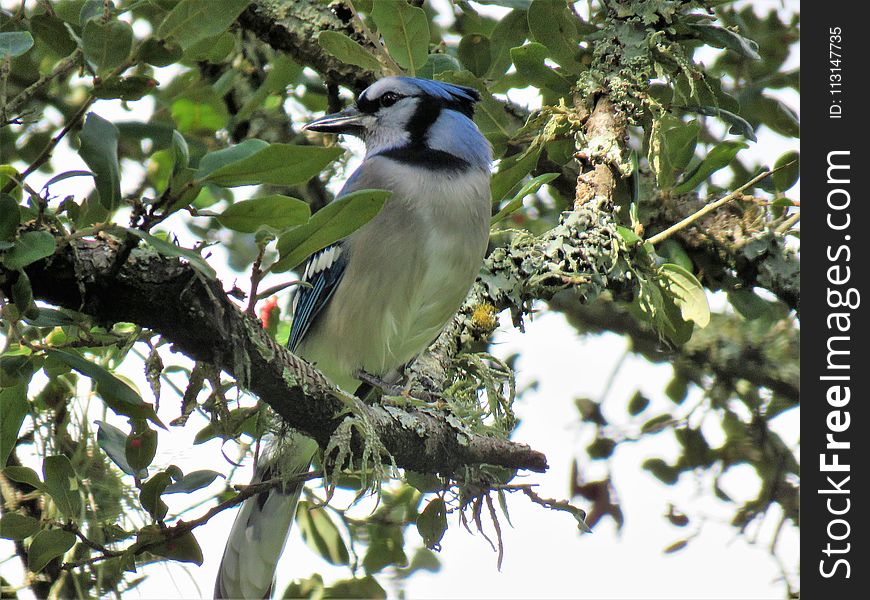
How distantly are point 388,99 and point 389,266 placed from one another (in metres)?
0.72

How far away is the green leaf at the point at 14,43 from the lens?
5.87ft

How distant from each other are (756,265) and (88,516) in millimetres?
2263

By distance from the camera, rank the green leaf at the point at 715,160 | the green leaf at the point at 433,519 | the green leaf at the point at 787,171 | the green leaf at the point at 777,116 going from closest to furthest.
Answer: the green leaf at the point at 433,519, the green leaf at the point at 715,160, the green leaf at the point at 787,171, the green leaf at the point at 777,116

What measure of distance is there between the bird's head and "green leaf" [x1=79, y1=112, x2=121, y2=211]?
160 cm

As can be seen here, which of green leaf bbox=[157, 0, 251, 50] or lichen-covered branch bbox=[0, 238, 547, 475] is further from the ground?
green leaf bbox=[157, 0, 251, 50]

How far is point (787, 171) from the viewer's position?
3.03 m

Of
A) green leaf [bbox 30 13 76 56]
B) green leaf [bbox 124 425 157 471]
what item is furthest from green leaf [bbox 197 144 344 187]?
green leaf [bbox 124 425 157 471]

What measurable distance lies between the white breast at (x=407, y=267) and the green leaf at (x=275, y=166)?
117cm

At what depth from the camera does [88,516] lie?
Answer: 2504mm

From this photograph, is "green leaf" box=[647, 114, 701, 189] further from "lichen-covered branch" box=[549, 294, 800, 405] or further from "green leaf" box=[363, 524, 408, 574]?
"green leaf" box=[363, 524, 408, 574]

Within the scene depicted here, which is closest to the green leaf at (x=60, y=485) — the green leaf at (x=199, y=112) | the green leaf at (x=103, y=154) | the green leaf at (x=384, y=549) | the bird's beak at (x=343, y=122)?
the green leaf at (x=103, y=154)

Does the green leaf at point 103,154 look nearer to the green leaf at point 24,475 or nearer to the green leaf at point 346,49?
the green leaf at point 24,475

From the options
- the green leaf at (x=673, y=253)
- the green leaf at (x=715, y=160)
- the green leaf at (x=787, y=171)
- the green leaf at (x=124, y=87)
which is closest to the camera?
the green leaf at (x=124, y=87)

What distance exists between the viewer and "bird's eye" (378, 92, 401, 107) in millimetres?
3307
